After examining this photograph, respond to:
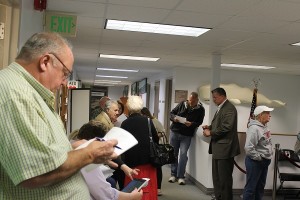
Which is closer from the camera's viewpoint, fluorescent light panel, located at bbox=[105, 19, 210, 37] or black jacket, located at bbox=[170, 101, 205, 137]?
→ fluorescent light panel, located at bbox=[105, 19, 210, 37]

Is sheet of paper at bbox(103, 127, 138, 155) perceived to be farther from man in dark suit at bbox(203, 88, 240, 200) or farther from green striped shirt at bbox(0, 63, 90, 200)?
man in dark suit at bbox(203, 88, 240, 200)

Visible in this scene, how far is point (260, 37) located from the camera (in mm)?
4094

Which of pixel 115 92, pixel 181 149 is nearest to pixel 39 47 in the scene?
pixel 181 149

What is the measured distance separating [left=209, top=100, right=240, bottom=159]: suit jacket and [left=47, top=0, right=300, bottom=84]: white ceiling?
100 cm

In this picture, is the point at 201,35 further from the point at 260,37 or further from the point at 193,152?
the point at 193,152

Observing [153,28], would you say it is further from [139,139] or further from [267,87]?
[267,87]

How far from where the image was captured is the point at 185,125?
547cm

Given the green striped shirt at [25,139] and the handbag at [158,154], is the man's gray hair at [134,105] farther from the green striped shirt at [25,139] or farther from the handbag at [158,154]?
the green striped shirt at [25,139]

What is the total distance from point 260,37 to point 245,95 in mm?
3733

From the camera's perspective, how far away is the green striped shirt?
90cm

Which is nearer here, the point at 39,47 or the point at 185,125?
the point at 39,47

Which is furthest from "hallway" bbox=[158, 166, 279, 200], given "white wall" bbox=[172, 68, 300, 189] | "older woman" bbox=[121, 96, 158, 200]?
"white wall" bbox=[172, 68, 300, 189]

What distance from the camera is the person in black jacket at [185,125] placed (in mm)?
5469

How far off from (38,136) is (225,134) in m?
3.43
